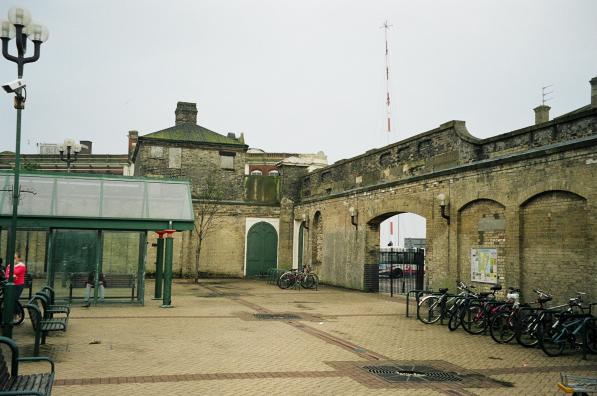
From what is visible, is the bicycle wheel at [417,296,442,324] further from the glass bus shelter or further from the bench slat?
the bench slat

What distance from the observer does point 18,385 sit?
5.09 meters

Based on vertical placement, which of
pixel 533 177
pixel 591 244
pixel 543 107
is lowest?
pixel 591 244

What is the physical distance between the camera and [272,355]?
29.5ft

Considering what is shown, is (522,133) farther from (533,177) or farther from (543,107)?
(543,107)

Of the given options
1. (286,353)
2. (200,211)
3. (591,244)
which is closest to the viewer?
(286,353)

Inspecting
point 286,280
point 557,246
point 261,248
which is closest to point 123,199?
point 286,280

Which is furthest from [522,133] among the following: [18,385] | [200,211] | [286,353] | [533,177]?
[200,211]

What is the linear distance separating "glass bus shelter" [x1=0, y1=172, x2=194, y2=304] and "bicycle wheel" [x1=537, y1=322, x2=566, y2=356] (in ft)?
31.7

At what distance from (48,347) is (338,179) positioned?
1676 cm

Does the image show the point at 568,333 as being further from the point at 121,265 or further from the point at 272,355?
the point at 121,265

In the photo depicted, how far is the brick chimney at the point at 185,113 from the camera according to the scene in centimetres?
3391

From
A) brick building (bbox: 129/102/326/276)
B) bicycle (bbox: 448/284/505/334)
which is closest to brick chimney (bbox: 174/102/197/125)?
brick building (bbox: 129/102/326/276)

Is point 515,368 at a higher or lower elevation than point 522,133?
lower

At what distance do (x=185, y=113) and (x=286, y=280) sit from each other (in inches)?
625
